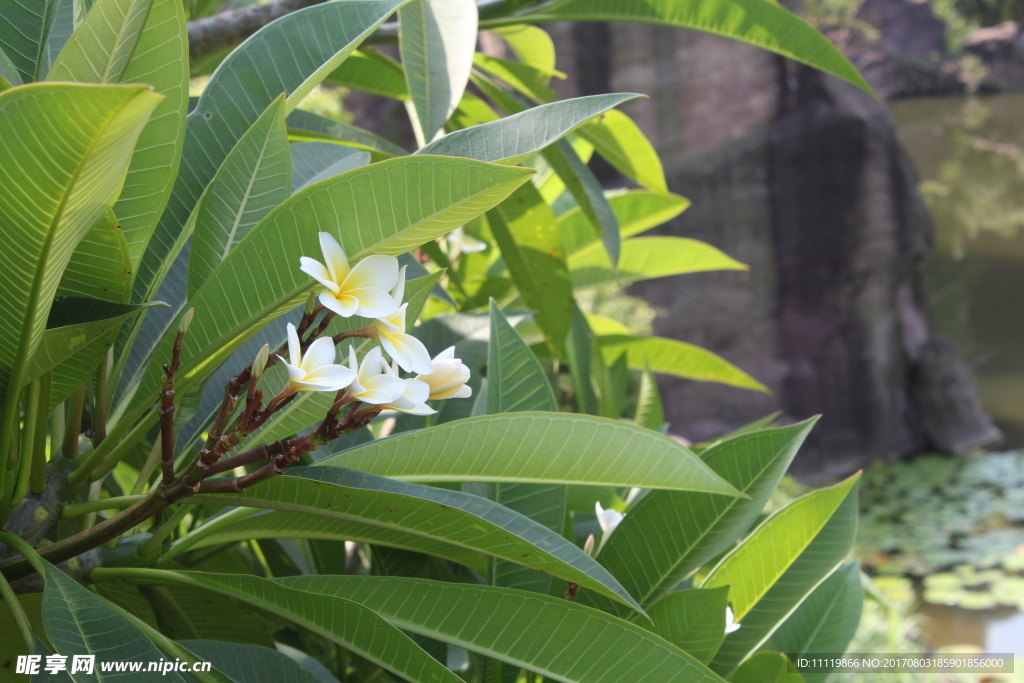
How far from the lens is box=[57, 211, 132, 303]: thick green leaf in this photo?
372 mm

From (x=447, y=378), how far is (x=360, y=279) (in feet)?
0.23

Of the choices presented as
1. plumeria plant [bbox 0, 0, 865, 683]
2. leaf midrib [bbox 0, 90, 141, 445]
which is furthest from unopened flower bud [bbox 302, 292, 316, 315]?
leaf midrib [bbox 0, 90, 141, 445]

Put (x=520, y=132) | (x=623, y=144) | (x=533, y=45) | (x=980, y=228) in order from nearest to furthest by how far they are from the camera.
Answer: (x=520, y=132) < (x=623, y=144) < (x=533, y=45) < (x=980, y=228)

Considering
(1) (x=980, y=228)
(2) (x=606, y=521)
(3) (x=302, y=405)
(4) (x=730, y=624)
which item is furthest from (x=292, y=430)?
(1) (x=980, y=228)

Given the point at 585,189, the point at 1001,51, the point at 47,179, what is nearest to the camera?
the point at 47,179

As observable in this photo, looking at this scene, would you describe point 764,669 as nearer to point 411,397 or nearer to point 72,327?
point 411,397

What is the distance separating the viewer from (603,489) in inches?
24.9

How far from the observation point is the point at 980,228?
Result: 372 inches

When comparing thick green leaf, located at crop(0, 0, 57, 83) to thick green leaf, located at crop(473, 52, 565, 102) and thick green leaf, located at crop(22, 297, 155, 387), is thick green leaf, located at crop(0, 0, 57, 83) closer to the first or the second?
thick green leaf, located at crop(22, 297, 155, 387)

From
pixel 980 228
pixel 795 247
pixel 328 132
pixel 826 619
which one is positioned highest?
pixel 328 132

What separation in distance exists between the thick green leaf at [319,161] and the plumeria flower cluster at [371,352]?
272 millimetres

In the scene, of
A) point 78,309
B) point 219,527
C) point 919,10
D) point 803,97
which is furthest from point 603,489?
point 919,10

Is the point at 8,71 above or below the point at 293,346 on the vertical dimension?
above

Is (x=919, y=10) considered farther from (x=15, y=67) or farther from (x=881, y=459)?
(x=15, y=67)
